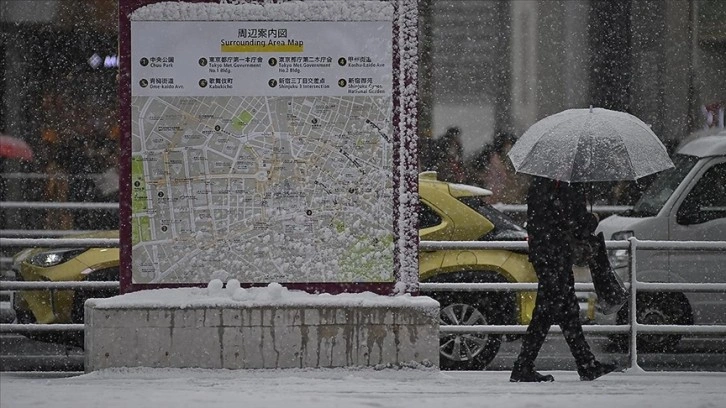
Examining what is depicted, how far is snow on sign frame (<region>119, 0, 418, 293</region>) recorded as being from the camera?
8.82m

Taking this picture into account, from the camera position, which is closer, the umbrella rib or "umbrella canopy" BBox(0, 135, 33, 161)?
the umbrella rib

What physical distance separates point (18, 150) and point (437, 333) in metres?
11.1

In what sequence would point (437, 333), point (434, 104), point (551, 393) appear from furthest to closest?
point (434, 104) < point (437, 333) < point (551, 393)

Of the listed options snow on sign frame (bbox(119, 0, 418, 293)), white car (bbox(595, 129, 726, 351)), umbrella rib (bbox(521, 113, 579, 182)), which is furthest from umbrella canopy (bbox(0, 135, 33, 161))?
umbrella rib (bbox(521, 113, 579, 182))

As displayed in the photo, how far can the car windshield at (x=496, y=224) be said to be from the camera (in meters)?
11.3

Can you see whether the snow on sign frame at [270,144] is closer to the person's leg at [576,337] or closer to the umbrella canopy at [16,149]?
the person's leg at [576,337]

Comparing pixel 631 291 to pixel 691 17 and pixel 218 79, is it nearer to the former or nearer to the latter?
pixel 218 79

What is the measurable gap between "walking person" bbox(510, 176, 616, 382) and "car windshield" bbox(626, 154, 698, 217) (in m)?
4.16

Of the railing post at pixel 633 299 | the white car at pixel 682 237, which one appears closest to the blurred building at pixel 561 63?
the white car at pixel 682 237

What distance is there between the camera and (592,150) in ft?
29.8

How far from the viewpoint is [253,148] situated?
8.90m

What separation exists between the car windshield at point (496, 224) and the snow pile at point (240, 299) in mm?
2604

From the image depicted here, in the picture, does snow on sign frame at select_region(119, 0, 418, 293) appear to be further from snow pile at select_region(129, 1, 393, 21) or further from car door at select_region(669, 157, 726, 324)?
car door at select_region(669, 157, 726, 324)

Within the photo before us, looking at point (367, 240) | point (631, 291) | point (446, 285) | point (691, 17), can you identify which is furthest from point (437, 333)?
point (691, 17)
